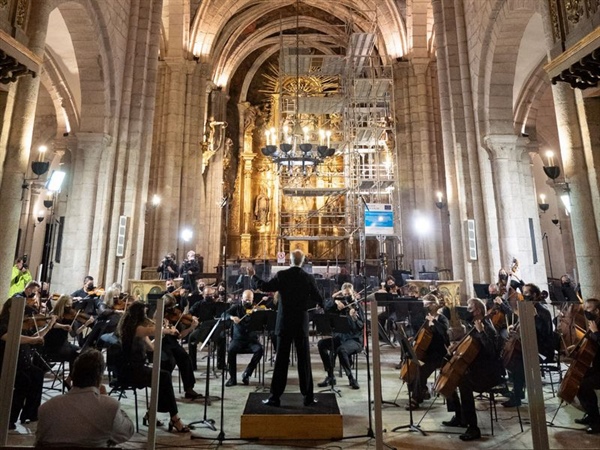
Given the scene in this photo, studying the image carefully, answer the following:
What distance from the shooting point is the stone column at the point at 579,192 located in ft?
18.5

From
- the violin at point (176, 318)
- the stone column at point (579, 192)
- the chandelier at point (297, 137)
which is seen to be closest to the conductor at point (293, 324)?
the violin at point (176, 318)

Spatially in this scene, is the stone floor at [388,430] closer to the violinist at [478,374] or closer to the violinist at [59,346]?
the violinist at [478,374]

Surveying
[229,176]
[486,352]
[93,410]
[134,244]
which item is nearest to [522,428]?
[486,352]

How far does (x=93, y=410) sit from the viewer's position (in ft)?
7.02

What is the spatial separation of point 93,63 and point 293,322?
8893 mm

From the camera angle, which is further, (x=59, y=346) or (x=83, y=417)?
(x=59, y=346)

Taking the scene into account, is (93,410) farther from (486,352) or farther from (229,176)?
(229,176)

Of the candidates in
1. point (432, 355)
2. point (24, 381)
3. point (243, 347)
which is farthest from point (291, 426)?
point (24, 381)

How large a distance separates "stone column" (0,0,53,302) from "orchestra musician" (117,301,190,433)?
2.95 metres

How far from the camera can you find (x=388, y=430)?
13.5 ft

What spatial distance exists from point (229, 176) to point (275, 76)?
8.08m

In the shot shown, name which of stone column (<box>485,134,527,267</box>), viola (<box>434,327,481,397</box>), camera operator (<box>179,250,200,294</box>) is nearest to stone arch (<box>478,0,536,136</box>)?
stone column (<box>485,134,527,267</box>)

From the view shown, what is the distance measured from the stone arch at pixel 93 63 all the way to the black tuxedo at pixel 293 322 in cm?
799

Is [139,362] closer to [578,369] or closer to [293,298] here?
[293,298]
